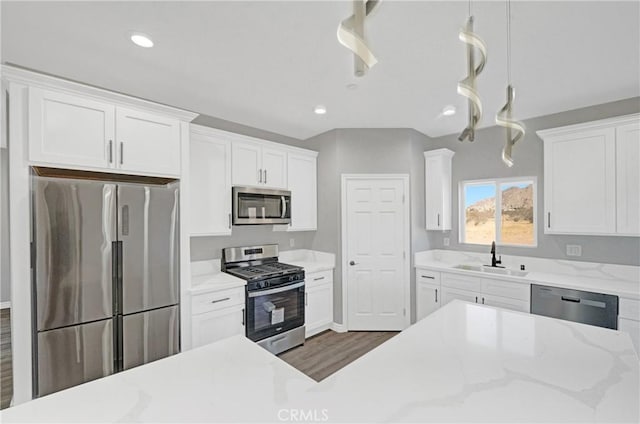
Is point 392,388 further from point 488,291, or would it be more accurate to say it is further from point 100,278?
point 488,291

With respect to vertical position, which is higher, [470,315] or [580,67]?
[580,67]

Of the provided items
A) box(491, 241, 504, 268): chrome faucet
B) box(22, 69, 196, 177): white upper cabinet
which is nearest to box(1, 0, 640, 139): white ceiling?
box(22, 69, 196, 177): white upper cabinet

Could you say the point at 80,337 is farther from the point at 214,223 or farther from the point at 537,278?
the point at 537,278

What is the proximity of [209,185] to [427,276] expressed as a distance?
2.88 m

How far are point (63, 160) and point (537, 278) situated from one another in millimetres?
4306

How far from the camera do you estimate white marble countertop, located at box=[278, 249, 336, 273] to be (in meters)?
3.73

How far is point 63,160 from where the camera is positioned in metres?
1.99

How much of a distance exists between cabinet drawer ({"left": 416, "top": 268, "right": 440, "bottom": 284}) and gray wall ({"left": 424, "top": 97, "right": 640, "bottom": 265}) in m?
0.54

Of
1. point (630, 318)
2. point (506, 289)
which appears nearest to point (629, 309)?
point (630, 318)

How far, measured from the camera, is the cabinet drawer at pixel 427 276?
11.8 feet

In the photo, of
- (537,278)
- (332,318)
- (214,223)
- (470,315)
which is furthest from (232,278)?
(537,278)

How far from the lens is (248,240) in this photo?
11.8 feet

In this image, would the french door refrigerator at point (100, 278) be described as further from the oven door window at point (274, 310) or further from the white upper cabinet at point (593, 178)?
the white upper cabinet at point (593, 178)

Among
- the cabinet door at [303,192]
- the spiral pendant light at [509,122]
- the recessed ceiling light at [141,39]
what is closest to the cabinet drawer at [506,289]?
the spiral pendant light at [509,122]
